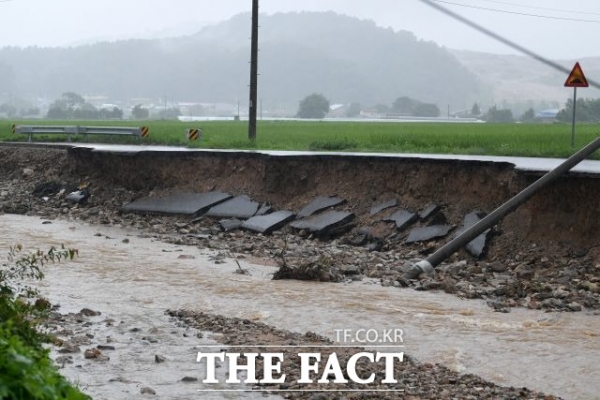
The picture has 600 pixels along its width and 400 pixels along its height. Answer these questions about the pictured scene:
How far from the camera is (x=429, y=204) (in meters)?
20.5

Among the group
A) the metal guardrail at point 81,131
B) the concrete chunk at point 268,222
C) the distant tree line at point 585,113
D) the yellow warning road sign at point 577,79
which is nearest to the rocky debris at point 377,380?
→ the concrete chunk at point 268,222

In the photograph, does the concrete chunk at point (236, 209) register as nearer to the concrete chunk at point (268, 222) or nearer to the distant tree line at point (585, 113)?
the concrete chunk at point (268, 222)

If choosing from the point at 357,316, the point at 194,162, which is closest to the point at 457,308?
the point at 357,316

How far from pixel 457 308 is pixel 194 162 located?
12.7 meters

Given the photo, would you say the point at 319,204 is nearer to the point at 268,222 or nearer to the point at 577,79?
the point at 268,222

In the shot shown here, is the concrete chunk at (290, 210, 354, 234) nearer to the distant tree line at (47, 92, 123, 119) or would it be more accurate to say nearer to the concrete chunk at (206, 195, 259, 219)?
the concrete chunk at (206, 195, 259, 219)

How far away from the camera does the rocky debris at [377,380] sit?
984cm

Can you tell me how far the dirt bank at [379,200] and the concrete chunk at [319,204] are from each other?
0.76 feet

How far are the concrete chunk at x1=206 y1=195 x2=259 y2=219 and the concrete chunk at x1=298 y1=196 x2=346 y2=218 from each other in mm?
1317

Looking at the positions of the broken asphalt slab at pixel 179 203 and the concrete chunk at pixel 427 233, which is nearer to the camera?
the concrete chunk at pixel 427 233

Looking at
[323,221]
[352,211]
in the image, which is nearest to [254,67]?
[352,211]

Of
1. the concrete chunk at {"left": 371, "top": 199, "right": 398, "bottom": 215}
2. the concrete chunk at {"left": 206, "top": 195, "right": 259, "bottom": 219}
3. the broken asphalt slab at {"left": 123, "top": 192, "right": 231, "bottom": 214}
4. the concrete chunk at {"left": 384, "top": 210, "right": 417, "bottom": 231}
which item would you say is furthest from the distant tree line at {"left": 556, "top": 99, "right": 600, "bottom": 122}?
the concrete chunk at {"left": 384, "top": 210, "right": 417, "bottom": 231}

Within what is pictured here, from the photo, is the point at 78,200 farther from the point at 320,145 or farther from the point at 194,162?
the point at 320,145

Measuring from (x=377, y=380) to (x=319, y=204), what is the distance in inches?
477
